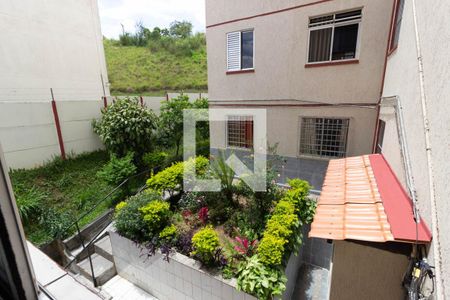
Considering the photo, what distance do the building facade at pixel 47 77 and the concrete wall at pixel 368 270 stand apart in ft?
29.8

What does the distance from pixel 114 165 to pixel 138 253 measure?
11.6 feet

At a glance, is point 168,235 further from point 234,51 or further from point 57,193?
point 234,51

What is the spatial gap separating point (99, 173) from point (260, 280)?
20.1 ft

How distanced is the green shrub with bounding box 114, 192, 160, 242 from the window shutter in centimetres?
616

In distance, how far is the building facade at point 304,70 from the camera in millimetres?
6191

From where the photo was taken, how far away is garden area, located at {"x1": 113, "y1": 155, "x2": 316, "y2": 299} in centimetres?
336

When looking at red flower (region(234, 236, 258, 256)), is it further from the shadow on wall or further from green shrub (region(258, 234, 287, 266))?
the shadow on wall

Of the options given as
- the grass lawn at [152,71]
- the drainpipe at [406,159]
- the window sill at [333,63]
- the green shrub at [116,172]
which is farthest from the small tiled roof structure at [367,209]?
the grass lawn at [152,71]

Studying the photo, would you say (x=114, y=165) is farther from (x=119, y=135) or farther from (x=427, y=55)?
(x=427, y=55)

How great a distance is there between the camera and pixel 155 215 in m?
4.34

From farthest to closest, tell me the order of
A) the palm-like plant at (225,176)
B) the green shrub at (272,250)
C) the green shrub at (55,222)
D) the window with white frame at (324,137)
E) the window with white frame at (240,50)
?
the window with white frame at (240,50)
the window with white frame at (324,137)
the green shrub at (55,222)
the palm-like plant at (225,176)
the green shrub at (272,250)

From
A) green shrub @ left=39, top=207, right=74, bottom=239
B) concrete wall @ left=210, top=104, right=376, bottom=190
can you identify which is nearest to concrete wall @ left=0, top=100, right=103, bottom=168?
green shrub @ left=39, top=207, right=74, bottom=239

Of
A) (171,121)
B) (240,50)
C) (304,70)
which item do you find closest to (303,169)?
(304,70)

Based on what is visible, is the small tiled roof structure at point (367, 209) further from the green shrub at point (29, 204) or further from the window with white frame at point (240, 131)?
the green shrub at point (29, 204)
